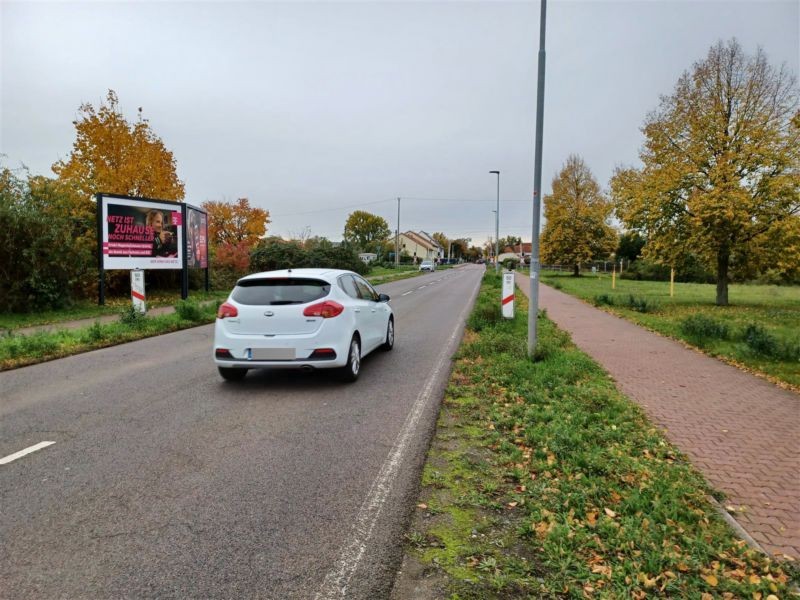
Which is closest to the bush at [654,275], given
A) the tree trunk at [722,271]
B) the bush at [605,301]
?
the tree trunk at [722,271]

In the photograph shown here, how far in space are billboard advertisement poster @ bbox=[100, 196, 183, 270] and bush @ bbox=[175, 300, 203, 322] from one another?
14.6ft

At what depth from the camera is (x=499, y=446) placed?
4.77 meters

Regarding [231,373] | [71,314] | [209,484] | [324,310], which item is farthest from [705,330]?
[71,314]

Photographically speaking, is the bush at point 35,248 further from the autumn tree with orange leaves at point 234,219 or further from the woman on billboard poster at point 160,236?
the autumn tree with orange leaves at point 234,219

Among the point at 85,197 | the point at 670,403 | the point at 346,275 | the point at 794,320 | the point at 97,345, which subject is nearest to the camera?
the point at 670,403

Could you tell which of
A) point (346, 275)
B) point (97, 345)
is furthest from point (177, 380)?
point (97, 345)

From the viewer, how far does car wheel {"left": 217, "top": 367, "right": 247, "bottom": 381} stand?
23.5ft

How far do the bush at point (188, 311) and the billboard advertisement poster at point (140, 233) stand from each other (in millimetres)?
4443

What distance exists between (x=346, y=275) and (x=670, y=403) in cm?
490

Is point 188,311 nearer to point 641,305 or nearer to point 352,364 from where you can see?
point 352,364

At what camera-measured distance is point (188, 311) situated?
1422cm

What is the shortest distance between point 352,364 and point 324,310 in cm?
98

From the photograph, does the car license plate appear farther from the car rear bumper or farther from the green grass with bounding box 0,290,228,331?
the green grass with bounding box 0,290,228,331

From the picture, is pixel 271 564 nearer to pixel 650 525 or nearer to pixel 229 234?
pixel 650 525
